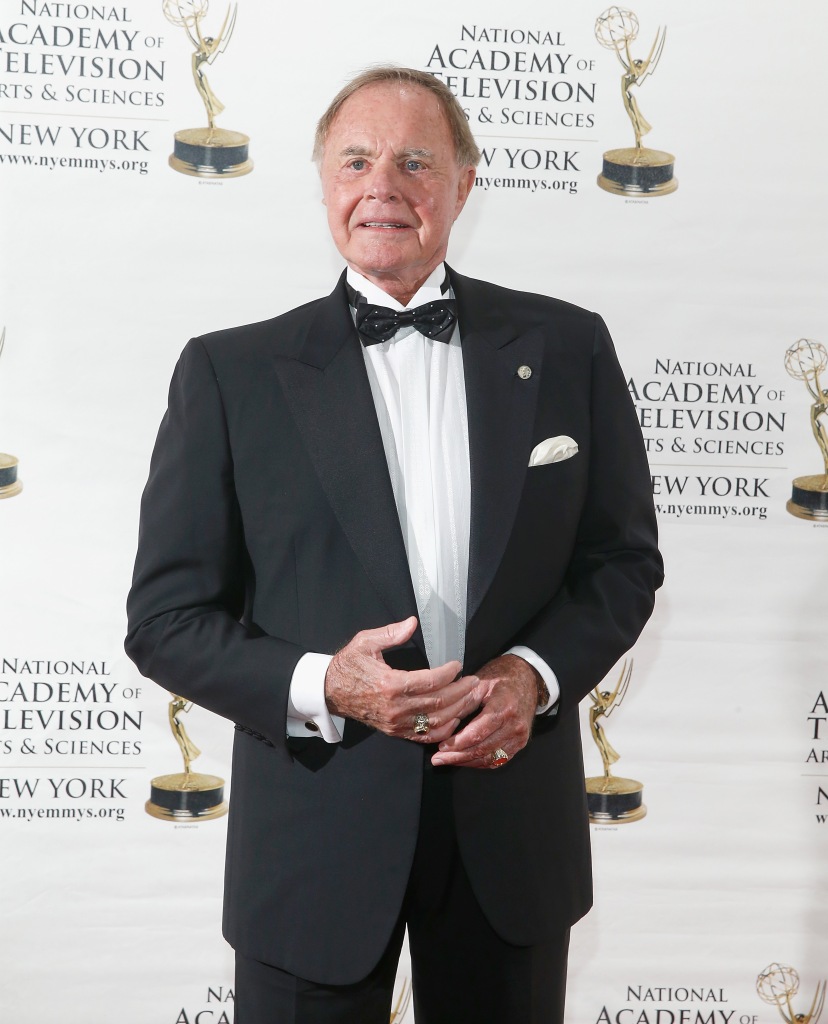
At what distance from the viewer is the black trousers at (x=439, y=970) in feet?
4.94

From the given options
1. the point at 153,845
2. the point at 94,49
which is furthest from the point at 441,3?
the point at 153,845

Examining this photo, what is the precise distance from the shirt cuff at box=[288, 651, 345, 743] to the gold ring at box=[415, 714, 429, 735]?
127 millimetres

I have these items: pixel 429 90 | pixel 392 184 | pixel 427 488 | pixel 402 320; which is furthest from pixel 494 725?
pixel 429 90

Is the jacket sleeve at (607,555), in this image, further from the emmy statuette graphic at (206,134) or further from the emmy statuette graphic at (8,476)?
the emmy statuette graphic at (8,476)

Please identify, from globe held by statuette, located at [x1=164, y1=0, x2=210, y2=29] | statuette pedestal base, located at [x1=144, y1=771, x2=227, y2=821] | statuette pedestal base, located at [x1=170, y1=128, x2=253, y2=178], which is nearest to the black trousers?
statuette pedestal base, located at [x1=144, y1=771, x2=227, y2=821]

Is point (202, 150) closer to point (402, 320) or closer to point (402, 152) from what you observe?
point (402, 152)

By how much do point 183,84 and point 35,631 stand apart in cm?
126

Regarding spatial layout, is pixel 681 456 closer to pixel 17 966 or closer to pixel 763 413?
pixel 763 413

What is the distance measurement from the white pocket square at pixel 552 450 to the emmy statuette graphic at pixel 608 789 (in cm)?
120

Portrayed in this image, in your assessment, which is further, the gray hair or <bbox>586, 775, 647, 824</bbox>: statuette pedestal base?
<bbox>586, 775, 647, 824</bbox>: statuette pedestal base

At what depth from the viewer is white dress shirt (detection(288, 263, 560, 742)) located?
1508 millimetres

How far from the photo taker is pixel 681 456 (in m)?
2.62

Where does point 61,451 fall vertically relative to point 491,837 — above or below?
above

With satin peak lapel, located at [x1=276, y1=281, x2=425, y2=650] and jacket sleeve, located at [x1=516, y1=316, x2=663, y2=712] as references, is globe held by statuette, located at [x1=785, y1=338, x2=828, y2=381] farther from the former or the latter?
satin peak lapel, located at [x1=276, y1=281, x2=425, y2=650]
